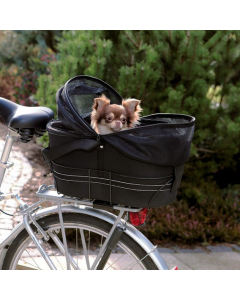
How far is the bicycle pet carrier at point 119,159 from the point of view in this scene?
196 centimetres

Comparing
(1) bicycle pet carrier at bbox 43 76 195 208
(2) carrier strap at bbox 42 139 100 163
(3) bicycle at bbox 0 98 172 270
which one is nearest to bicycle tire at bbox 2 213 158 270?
(3) bicycle at bbox 0 98 172 270

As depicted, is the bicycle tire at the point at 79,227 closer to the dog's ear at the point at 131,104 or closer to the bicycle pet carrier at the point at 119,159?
the bicycle pet carrier at the point at 119,159

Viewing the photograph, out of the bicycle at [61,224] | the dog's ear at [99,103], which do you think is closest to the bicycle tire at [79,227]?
the bicycle at [61,224]

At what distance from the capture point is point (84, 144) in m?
2.01

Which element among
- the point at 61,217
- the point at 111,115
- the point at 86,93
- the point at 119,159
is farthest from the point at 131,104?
the point at 61,217

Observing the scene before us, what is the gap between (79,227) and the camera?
2387mm

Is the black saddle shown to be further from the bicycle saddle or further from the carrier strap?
the carrier strap

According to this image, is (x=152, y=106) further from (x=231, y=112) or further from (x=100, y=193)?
(x=100, y=193)

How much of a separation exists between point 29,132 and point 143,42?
9.88 ft

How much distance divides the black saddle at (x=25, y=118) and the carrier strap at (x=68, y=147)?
9.5 inches

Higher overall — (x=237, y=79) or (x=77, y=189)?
(x=237, y=79)

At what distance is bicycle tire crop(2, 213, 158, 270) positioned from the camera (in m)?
2.21

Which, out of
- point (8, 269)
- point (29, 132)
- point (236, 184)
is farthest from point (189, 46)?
point (8, 269)

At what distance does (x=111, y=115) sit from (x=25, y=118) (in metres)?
0.52
